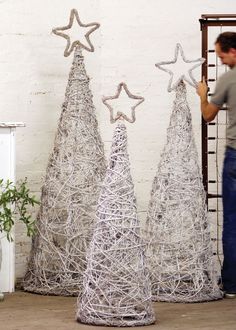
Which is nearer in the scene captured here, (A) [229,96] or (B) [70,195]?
(A) [229,96]

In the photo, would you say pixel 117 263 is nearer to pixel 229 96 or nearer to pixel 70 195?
pixel 70 195

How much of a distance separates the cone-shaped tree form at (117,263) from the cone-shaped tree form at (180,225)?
2.09 feet

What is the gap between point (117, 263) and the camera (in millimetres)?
4844

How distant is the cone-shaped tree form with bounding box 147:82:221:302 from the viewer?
5.54 m

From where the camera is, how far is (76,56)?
573cm

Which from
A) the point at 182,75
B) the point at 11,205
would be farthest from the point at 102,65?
the point at 11,205

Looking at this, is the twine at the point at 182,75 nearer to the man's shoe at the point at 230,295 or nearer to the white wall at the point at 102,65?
the white wall at the point at 102,65

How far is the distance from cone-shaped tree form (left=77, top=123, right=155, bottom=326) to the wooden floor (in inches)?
3.6

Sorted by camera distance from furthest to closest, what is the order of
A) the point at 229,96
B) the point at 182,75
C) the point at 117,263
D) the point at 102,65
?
1. the point at 102,65
2. the point at 182,75
3. the point at 229,96
4. the point at 117,263

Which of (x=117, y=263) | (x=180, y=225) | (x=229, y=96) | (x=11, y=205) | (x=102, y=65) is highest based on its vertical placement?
(x=102, y=65)

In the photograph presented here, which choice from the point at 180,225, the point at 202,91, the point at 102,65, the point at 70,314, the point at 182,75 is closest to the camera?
the point at 70,314

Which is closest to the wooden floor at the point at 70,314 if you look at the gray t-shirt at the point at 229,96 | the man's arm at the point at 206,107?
the gray t-shirt at the point at 229,96

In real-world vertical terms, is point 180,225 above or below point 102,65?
below

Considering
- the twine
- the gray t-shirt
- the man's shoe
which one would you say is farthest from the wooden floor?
the twine
